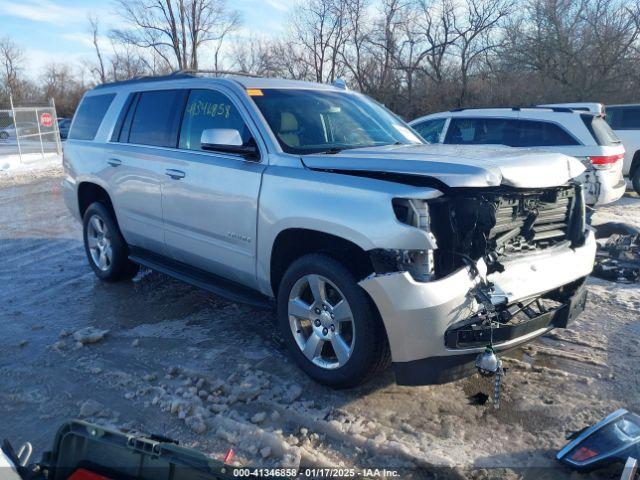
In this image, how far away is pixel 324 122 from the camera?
14.5ft

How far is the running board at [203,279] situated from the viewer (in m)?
4.13

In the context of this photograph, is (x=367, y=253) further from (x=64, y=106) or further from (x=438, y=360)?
(x=64, y=106)

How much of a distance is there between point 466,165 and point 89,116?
14.8 ft

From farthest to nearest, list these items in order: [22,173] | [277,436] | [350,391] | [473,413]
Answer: [22,173] < [350,391] < [473,413] < [277,436]

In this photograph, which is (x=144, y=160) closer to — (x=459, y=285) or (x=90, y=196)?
(x=90, y=196)

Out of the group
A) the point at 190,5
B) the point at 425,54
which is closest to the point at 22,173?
the point at 425,54

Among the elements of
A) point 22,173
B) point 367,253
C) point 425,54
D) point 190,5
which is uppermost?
point 190,5

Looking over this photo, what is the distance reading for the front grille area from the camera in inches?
125

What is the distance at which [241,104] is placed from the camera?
4.24m

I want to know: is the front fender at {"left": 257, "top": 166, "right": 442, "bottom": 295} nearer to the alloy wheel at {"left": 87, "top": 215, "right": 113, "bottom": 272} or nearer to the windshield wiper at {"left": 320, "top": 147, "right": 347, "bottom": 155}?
the windshield wiper at {"left": 320, "top": 147, "right": 347, "bottom": 155}

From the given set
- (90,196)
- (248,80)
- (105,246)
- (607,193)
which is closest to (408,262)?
(248,80)

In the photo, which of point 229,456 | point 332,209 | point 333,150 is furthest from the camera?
point 333,150

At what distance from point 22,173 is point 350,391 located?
18.2 meters

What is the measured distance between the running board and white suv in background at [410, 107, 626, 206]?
5.81 metres
